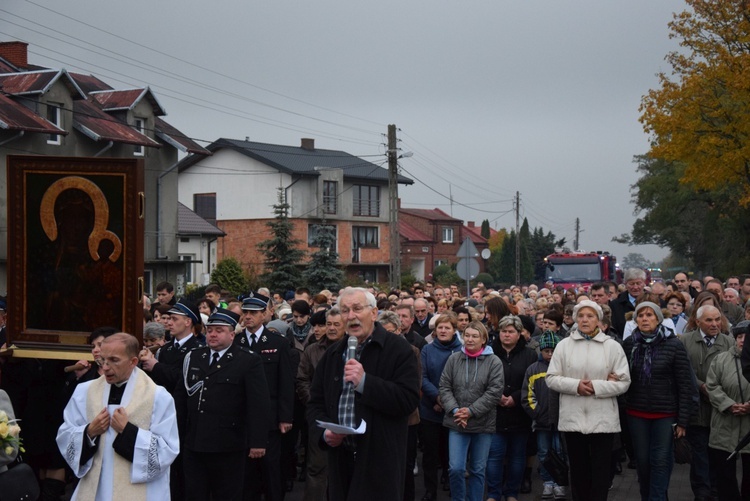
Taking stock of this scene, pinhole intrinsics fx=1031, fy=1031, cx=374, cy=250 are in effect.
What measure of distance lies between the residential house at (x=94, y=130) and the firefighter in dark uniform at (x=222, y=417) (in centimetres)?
2324

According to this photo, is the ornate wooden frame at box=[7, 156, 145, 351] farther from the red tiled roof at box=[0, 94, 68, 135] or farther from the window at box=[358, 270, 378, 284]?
the window at box=[358, 270, 378, 284]

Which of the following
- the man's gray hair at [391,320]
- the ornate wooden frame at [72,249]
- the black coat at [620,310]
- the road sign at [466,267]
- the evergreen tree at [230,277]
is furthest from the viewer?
the evergreen tree at [230,277]

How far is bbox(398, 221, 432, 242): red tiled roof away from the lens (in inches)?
3268

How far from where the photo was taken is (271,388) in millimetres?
10141

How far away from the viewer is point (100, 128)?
121 feet

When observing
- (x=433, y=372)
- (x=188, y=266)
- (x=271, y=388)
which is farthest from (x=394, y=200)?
(x=271, y=388)

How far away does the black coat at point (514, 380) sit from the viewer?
36.3 feet

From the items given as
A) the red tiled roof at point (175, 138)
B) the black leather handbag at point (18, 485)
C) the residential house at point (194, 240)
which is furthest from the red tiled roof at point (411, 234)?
the black leather handbag at point (18, 485)

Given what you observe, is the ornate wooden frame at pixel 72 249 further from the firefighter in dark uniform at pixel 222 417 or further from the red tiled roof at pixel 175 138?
the red tiled roof at pixel 175 138

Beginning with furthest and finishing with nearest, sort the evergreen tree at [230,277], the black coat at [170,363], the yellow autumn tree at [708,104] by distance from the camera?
1. the evergreen tree at [230,277]
2. the yellow autumn tree at [708,104]
3. the black coat at [170,363]

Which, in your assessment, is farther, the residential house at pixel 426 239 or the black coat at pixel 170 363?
the residential house at pixel 426 239

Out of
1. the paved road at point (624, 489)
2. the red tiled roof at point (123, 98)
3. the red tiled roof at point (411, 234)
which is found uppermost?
the red tiled roof at point (123, 98)

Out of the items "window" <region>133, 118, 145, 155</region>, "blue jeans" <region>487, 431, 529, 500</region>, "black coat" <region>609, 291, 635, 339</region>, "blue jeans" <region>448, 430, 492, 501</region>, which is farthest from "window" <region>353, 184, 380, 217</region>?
"blue jeans" <region>448, 430, 492, 501</region>

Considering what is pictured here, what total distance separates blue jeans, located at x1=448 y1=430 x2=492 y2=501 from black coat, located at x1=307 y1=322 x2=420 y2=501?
3520 mm
